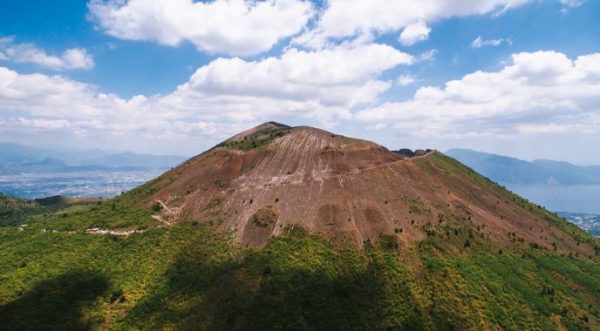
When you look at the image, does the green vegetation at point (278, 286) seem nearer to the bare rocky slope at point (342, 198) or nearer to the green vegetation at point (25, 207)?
the bare rocky slope at point (342, 198)

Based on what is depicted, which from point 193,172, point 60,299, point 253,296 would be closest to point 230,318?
point 253,296

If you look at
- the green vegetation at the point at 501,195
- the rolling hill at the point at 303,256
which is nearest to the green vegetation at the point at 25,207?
the rolling hill at the point at 303,256

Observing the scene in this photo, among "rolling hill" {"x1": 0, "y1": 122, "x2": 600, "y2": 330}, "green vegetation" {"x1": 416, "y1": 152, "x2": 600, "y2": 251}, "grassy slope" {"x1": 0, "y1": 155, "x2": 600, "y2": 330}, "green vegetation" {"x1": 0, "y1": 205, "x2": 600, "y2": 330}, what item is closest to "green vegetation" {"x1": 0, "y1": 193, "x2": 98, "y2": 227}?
"rolling hill" {"x1": 0, "y1": 122, "x2": 600, "y2": 330}

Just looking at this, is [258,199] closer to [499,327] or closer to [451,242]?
[451,242]

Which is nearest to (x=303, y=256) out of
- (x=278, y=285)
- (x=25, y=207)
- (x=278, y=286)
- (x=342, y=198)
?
(x=278, y=285)

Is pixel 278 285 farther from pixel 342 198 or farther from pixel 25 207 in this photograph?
pixel 25 207

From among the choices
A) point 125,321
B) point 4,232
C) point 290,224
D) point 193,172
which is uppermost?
point 193,172
